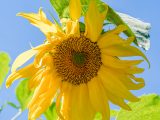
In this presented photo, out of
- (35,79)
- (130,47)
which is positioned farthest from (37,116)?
(130,47)

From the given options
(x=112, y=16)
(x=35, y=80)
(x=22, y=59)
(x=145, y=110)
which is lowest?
(x=145, y=110)

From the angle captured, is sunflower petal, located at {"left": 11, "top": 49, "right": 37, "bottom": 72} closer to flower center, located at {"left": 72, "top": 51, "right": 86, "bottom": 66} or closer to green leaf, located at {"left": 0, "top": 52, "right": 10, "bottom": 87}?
flower center, located at {"left": 72, "top": 51, "right": 86, "bottom": 66}

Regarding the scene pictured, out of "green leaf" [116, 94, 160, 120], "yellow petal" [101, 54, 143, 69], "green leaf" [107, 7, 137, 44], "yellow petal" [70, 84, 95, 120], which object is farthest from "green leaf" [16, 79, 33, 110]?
"green leaf" [107, 7, 137, 44]

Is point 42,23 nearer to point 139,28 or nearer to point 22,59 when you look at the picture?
point 22,59

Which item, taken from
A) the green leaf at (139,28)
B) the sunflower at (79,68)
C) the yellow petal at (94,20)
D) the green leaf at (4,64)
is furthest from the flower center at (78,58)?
the green leaf at (139,28)

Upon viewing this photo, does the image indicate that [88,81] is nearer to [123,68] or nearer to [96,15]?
[123,68]

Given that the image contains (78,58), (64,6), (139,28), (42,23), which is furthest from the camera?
(78,58)

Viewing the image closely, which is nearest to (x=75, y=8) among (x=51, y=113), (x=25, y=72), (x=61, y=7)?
(x=61, y=7)
